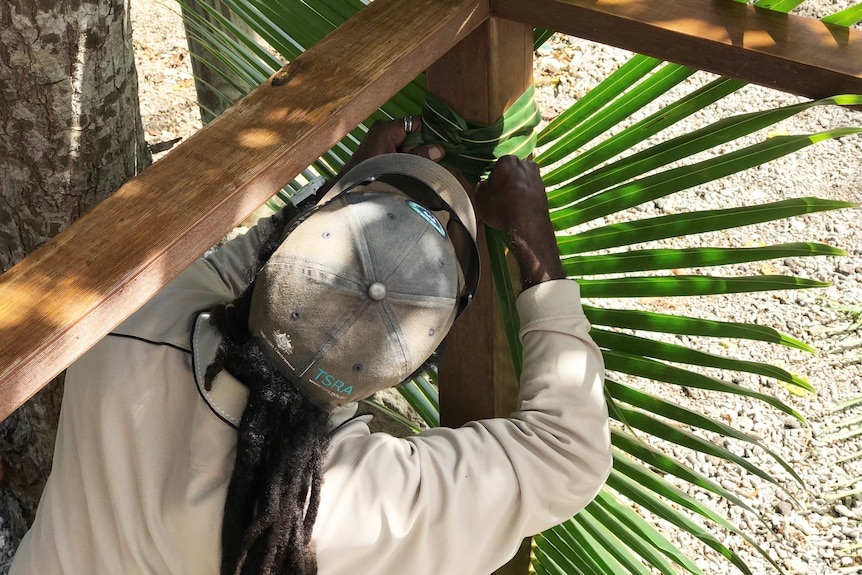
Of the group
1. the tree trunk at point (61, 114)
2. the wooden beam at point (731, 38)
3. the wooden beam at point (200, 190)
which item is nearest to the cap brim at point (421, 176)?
the wooden beam at point (200, 190)

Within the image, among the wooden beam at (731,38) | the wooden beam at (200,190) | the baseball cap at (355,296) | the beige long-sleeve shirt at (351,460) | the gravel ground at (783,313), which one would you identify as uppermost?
the wooden beam at (731,38)

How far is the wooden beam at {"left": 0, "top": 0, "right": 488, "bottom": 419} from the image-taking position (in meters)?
0.96

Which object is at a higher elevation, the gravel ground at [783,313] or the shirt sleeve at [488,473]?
the shirt sleeve at [488,473]

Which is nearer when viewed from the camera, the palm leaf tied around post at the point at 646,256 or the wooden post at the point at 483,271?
the palm leaf tied around post at the point at 646,256

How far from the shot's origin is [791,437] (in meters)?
3.23

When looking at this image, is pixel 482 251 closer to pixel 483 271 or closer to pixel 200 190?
pixel 483 271

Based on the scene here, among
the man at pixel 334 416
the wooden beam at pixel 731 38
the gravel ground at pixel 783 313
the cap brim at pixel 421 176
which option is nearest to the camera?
the wooden beam at pixel 731 38

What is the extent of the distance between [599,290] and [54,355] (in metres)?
0.99

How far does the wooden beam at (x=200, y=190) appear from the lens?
958 mm

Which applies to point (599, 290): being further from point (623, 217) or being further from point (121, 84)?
point (623, 217)

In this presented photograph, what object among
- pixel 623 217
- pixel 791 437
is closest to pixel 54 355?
pixel 791 437

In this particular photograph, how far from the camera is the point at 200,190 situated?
112 cm

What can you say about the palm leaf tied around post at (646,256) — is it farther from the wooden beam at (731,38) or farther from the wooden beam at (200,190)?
Result: the wooden beam at (200,190)

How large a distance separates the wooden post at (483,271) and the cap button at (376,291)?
0.39m
